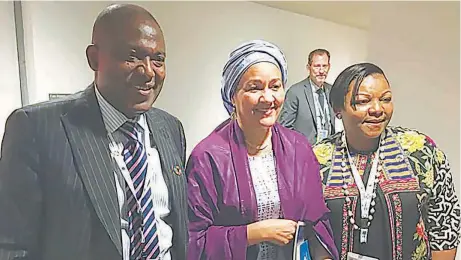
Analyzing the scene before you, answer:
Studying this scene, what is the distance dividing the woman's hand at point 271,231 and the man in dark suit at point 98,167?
24cm

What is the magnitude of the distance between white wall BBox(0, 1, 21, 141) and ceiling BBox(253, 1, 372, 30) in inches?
85.9

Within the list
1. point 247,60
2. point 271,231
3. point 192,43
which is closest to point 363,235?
point 271,231

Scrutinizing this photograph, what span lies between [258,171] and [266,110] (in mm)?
170

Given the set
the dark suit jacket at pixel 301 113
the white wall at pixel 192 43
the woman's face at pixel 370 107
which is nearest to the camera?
the woman's face at pixel 370 107

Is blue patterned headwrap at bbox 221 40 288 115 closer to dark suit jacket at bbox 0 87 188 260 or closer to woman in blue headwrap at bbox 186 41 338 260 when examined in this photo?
woman in blue headwrap at bbox 186 41 338 260

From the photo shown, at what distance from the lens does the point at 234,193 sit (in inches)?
51.7

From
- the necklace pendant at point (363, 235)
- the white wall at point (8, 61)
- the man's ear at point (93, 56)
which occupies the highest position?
the white wall at point (8, 61)

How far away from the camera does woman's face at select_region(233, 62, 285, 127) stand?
4.29 feet

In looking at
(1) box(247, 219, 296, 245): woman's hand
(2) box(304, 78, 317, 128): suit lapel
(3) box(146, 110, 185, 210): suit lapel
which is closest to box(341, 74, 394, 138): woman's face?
(1) box(247, 219, 296, 245): woman's hand

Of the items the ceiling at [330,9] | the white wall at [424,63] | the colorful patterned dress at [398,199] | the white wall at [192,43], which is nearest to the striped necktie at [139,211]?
the colorful patterned dress at [398,199]

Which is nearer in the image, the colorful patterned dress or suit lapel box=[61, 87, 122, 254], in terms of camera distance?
suit lapel box=[61, 87, 122, 254]

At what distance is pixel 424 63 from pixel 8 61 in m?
1.95

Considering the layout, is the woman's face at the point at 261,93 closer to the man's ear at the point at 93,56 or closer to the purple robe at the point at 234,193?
the purple robe at the point at 234,193

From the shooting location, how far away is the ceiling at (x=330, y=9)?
13.1 feet
